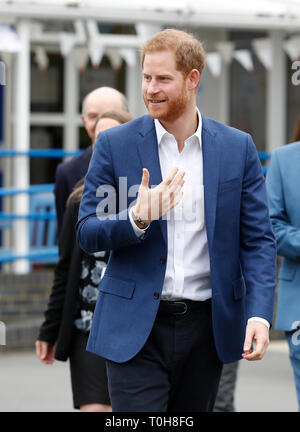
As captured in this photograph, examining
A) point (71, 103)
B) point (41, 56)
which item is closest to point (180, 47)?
point (41, 56)

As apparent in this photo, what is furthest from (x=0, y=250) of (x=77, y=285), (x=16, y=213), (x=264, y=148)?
(x=77, y=285)

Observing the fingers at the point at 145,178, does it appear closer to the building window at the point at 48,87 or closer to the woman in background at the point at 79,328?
the woman in background at the point at 79,328

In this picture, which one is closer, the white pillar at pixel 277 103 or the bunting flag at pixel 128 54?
the bunting flag at pixel 128 54

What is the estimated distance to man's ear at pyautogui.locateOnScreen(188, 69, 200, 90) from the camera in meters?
4.01

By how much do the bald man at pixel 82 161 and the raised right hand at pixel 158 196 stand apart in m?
2.00

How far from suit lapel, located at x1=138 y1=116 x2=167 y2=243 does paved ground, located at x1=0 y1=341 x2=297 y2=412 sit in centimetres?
389

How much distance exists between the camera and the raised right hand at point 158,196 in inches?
148

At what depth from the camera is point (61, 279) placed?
212 inches

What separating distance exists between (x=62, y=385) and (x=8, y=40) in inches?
160

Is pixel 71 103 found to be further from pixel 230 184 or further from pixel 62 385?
pixel 230 184

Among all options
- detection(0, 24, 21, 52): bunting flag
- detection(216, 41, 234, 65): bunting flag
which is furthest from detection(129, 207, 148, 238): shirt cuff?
detection(216, 41, 234, 65): bunting flag

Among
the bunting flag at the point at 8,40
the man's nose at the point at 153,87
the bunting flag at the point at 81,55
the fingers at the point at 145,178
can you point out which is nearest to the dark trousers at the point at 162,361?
the fingers at the point at 145,178

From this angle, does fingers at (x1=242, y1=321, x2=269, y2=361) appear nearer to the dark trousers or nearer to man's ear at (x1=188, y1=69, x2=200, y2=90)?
the dark trousers
